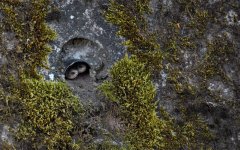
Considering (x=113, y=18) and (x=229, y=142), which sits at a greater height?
(x=113, y=18)

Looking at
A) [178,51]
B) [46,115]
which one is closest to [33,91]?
[46,115]

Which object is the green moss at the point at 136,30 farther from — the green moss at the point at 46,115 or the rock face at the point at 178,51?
the green moss at the point at 46,115

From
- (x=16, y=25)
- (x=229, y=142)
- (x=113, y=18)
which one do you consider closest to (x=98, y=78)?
(x=113, y=18)

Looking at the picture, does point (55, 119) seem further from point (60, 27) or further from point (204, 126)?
point (204, 126)

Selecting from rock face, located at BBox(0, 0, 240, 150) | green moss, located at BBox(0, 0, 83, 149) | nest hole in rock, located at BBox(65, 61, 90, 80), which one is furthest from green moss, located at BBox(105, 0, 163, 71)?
green moss, located at BBox(0, 0, 83, 149)

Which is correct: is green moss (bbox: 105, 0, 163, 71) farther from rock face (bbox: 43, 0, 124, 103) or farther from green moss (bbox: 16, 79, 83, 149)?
green moss (bbox: 16, 79, 83, 149)

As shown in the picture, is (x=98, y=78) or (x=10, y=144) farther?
(x=98, y=78)

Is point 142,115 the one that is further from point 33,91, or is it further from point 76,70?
point 33,91

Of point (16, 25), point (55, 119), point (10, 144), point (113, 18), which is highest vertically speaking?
point (113, 18)
